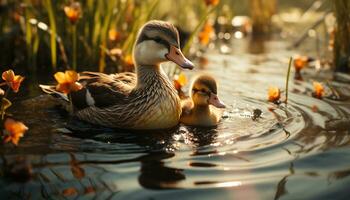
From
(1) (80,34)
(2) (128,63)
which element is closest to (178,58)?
(2) (128,63)

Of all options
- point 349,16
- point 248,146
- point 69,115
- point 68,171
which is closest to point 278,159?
point 248,146

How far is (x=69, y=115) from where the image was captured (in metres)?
5.87

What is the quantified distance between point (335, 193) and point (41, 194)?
77.2 inches

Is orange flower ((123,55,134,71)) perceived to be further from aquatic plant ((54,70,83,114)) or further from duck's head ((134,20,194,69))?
aquatic plant ((54,70,83,114))

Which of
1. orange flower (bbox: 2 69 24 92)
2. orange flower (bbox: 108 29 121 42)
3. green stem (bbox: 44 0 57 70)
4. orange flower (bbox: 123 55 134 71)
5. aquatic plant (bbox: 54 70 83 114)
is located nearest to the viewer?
orange flower (bbox: 2 69 24 92)

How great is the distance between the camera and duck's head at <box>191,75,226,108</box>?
18.4 ft

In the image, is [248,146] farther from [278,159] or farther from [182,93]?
[182,93]

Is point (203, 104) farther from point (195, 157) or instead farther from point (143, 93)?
point (195, 157)

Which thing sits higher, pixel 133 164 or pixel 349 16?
pixel 349 16

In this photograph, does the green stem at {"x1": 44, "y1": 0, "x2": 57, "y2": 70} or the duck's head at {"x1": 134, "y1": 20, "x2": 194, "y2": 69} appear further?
the green stem at {"x1": 44, "y1": 0, "x2": 57, "y2": 70}

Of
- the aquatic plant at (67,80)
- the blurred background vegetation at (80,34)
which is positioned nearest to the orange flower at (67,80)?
the aquatic plant at (67,80)

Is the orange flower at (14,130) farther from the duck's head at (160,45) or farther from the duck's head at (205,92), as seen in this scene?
the duck's head at (205,92)

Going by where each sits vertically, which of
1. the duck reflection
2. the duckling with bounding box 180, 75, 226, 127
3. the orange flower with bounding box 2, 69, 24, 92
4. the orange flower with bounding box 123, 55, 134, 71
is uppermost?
the orange flower with bounding box 2, 69, 24, 92

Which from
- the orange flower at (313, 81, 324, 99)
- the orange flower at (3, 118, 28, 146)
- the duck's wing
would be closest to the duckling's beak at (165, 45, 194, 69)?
the duck's wing
